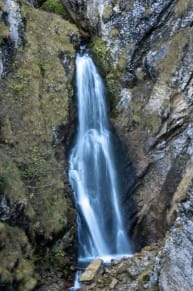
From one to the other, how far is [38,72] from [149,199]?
5.21 meters

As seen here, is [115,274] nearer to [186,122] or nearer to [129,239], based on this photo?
[129,239]

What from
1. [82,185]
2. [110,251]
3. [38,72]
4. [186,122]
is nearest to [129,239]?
[110,251]

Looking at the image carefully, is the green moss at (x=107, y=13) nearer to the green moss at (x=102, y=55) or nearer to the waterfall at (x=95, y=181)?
the green moss at (x=102, y=55)

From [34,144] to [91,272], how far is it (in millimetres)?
3926

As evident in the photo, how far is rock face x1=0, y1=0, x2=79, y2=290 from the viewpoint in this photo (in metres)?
10.5

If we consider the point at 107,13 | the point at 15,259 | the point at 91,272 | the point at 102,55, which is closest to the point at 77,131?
the point at 102,55

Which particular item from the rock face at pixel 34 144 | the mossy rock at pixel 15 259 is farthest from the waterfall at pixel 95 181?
the mossy rock at pixel 15 259

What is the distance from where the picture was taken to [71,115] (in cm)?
1380

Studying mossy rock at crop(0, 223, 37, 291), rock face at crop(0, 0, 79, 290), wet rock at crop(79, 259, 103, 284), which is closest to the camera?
mossy rock at crop(0, 223, 37, 291)

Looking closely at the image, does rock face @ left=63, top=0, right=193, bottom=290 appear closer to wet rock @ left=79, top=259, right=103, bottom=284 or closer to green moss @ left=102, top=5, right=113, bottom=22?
green moss @ left=102, top=5, right=113, bottom=22

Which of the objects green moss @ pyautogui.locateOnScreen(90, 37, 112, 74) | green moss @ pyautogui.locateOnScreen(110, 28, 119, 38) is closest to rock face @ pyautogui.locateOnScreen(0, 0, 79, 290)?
green moss @ pyautogui.locateOnScreen(90, 37, 112, 74)

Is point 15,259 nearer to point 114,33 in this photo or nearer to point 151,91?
point 151,91

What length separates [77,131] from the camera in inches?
545

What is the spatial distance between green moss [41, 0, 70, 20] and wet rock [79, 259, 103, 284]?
32.3 feet
